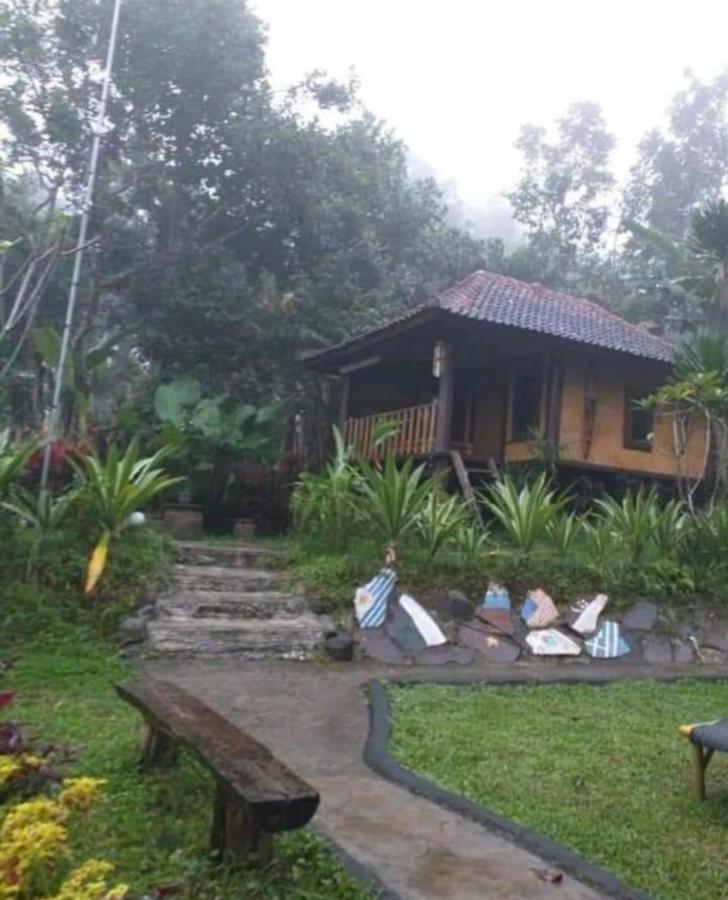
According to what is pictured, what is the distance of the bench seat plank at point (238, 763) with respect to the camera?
229 cm

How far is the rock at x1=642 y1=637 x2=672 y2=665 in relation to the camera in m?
7.62

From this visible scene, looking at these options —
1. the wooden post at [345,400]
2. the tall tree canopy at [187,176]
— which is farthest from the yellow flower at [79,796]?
the tall tree canopy at [187,176]

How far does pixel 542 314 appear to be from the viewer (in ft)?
41.4

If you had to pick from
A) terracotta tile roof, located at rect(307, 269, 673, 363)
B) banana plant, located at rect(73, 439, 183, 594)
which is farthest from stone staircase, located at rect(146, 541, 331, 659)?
terracotta tile roof, located at rect(307, 269, 673, 363)

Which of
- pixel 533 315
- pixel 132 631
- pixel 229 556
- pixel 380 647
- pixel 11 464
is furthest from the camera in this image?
pixel 533 315

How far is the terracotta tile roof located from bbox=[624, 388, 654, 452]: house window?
848 mm

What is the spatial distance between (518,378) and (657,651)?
6777 millimetres

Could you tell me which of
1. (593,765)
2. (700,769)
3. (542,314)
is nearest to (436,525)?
(593,765)

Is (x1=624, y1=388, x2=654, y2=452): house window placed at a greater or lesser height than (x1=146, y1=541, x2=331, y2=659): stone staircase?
greater

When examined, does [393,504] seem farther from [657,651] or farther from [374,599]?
[657,651]

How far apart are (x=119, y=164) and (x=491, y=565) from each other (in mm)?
11604

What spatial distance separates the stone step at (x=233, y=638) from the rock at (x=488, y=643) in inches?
51.2

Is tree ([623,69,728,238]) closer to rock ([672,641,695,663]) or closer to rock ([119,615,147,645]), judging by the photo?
rock ([672,641,695,663])

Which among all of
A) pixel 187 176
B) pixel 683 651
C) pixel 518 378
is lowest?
pixel 683 651
